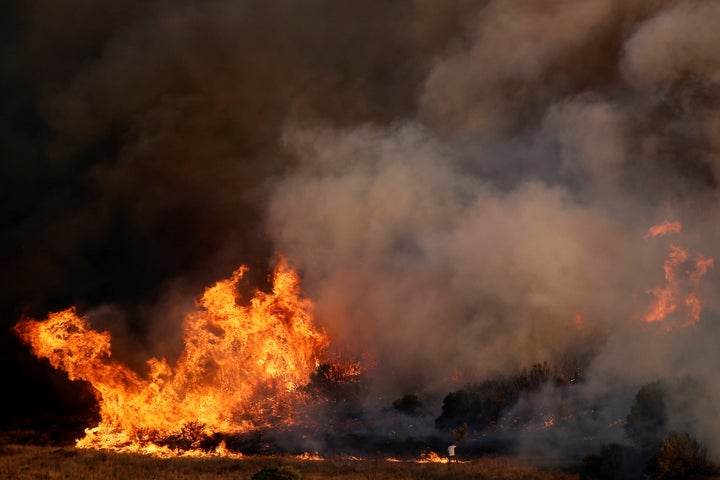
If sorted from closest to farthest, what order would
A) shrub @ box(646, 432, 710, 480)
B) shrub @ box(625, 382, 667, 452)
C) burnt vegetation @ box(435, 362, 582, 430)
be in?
shrub @ box(646, 432, 710, 480), shrub @ box(625, 382, 667, 452), burnt vegetation @ box(435, 362, 582, 430)

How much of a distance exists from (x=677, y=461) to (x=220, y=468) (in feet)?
87.3

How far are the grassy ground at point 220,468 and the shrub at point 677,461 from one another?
433 cm

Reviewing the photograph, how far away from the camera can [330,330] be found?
7044 cm

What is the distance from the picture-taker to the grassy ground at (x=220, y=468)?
33688 millimetres

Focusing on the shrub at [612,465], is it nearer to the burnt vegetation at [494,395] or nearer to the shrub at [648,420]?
the shrub at [648,420]

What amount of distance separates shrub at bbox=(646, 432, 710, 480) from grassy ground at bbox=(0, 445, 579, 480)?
433 cm

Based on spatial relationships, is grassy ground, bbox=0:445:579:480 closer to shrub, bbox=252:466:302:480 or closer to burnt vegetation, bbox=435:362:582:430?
shrub, bbox=252:466:302:480

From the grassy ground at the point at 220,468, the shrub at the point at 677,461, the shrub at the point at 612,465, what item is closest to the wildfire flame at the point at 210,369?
the grassy ground at the point at 220,468

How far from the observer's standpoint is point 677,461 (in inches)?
1298

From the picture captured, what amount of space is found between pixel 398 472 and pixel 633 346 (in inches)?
1060

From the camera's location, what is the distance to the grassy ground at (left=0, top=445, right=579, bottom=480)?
3369 cm

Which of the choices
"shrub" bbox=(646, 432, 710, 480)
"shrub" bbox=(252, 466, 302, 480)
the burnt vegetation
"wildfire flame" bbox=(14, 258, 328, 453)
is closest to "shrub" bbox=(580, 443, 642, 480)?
"shrub" bbox=(646, 432, 710, 480)

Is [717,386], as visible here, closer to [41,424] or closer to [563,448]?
[563,448]

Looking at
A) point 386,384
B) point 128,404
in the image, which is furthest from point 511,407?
point 128,404
